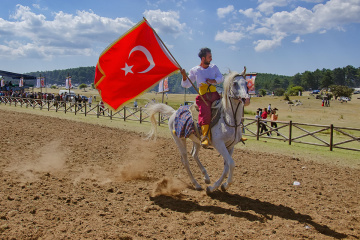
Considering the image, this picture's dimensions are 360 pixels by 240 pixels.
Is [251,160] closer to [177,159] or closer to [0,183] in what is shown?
[177,159]

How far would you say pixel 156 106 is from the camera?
26.9 feet

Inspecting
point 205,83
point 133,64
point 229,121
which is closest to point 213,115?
point 229,121

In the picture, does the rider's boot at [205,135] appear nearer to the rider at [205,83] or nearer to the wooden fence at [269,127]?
the rider at [205,83]

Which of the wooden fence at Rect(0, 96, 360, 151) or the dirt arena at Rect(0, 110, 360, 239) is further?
the wooden fence at Rect(0, 96, 360, 151)

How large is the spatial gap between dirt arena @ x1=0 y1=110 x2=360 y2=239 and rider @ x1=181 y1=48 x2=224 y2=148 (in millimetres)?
1663

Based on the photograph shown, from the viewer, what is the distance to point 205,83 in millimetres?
6523

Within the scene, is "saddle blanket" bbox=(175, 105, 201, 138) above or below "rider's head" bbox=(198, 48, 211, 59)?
below

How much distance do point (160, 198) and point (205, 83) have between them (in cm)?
276

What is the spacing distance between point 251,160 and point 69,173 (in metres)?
6.17

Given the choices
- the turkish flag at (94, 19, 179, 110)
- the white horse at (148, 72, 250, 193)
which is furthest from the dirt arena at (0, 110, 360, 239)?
the turkish flag at (94, 19, 179, 110)

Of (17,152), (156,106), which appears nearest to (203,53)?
(156,106)

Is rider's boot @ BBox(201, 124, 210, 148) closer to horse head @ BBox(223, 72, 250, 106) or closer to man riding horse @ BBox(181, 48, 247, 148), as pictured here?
man riding horse @ BBox(181, 48, 247, 148)

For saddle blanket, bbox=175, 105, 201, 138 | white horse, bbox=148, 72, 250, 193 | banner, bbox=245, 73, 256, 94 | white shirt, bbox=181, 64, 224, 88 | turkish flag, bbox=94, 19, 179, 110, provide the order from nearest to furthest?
white horse, bbox=148, 72, 250, 193 → banner, bbox=245, 73, 256, 94 → white shirt, bbox=181, 64, 224, 88 → saddle blanket, bbox=175, 105, 201, 138 → turkish flag, bbox=94, 19, 179, 110

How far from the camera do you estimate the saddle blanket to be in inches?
270
